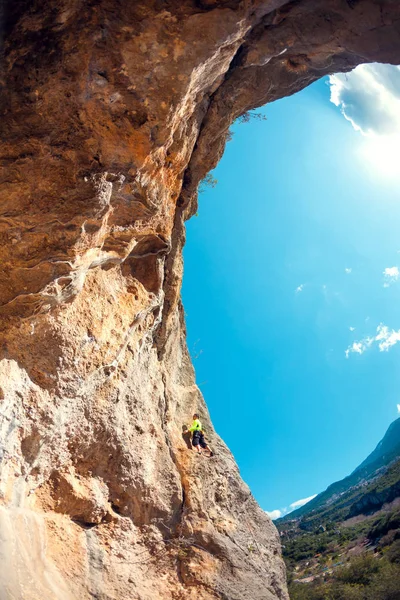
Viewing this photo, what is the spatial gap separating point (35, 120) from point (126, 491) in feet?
19.0

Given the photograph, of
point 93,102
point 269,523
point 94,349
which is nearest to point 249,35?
point 93,102

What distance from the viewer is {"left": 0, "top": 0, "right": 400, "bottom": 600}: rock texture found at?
166 inches

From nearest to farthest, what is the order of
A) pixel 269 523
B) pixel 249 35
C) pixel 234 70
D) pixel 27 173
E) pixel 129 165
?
pixel 27 173
pixel 129 165
pixel 249 35
pixel 234 70
pixel 269 523

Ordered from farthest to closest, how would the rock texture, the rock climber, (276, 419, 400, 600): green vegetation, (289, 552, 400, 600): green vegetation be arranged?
(276, 419, 400, 600): green vegetation < (289, 552, 400, 600): green vegetation < the rock climber < the rock texture

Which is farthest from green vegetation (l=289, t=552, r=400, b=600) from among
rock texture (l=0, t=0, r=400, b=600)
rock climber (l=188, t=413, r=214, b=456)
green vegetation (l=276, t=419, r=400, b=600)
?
rock texture (l=0, t=0, r=400, b=600)

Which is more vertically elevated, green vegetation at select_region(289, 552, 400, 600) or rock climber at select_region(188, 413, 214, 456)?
rock climber at select_region(188, 413, 214, 456)

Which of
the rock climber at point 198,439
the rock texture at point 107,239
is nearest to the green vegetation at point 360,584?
the rock climber at point 198,439

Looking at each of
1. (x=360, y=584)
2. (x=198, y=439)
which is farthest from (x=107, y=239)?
(x=360, y=584)

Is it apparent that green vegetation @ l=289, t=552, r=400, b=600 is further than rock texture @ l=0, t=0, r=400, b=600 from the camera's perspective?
Yes

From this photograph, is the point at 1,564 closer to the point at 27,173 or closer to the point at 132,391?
the point at 132,391

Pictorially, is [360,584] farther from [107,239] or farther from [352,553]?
[107,239]

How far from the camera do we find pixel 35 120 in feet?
14.4

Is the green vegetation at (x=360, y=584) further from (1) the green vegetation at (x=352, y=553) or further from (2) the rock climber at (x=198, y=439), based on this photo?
(2) the rock climber at (x=198, y=439)

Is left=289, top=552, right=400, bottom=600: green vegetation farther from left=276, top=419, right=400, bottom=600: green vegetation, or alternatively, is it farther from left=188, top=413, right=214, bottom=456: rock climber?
left=188, top=413, right=214, bottom=456: rock climber
